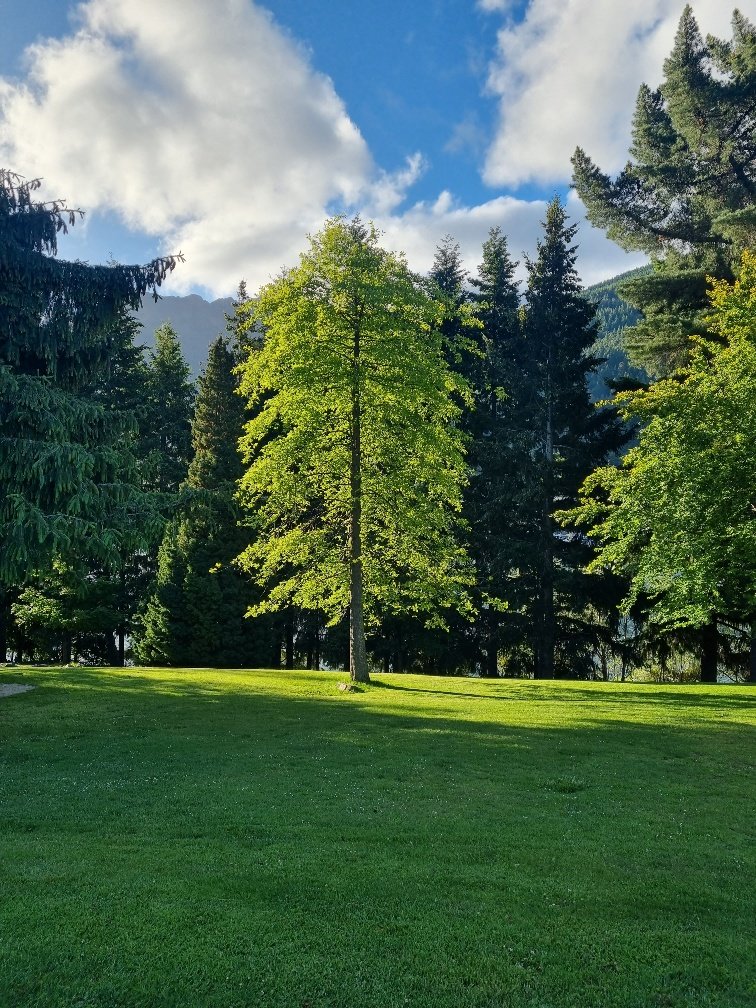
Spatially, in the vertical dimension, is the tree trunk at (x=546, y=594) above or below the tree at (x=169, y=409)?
below

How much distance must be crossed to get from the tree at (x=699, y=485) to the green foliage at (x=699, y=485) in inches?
1.0

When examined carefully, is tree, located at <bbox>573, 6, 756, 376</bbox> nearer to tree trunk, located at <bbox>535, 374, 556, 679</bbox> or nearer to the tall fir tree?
tree trunk, located at <bbox>535, 374, 556, 679</bbox>

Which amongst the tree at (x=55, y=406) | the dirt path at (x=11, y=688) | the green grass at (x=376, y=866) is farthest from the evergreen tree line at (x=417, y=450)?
the green grass at (x=376, y=866)

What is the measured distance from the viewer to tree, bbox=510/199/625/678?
34188 mm

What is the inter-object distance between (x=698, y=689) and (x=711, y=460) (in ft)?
25.5

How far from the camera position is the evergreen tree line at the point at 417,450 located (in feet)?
51.3

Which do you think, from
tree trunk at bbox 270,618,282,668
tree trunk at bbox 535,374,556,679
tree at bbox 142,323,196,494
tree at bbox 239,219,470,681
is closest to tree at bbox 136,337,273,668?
tree trunk at bbox 270,618,282,668

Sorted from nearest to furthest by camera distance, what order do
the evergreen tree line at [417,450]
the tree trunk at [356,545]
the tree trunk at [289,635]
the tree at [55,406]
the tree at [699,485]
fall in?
the tree at [55,406] < the evergreen tree line at [417,450] < the tree at [699,485] < the tree trunk at [356,545] < the tree trunk at [289,635]

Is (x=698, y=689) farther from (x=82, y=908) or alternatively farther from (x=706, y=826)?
(x=82, y=908)

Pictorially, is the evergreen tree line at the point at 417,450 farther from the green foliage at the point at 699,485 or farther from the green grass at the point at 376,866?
the green grass at the point at 376,866

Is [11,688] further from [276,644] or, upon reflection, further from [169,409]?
[169,409]

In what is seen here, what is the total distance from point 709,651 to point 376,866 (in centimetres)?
2757

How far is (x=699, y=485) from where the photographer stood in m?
16.4

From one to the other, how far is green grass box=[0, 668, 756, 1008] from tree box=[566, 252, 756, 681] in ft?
14.7
